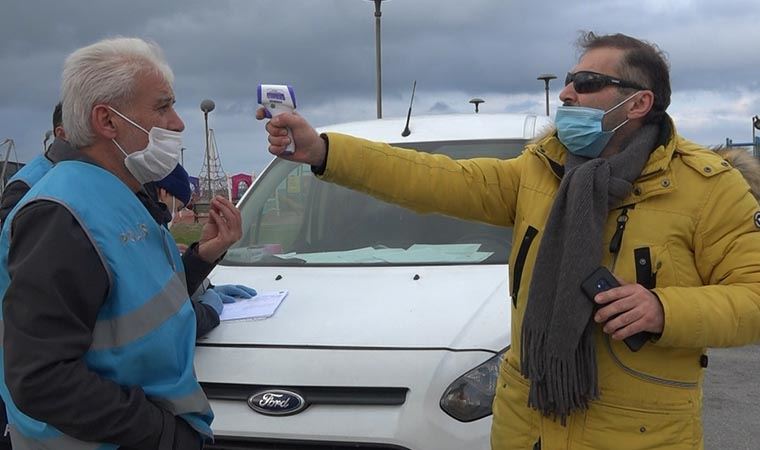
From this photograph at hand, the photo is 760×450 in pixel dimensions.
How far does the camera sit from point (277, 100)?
2.51 metres

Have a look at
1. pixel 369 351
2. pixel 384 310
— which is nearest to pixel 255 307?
pixel 384 310

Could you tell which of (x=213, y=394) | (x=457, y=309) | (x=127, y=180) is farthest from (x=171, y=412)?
(x=457, y=309)

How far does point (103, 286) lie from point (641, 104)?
1601mm

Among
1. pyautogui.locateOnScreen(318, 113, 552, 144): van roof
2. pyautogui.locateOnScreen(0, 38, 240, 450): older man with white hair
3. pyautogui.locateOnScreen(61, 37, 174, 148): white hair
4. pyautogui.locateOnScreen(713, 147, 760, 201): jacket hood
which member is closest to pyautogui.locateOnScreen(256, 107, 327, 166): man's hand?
pyautogui.locateOnScreen(0, 38, 240, 450): older man with white hair

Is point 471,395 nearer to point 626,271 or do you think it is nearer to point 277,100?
point 626,271

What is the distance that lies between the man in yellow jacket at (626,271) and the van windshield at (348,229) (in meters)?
1.52

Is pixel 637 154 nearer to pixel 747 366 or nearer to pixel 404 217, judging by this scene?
pixel 404 217

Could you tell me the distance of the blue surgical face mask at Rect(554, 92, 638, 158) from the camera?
2400 millimetres

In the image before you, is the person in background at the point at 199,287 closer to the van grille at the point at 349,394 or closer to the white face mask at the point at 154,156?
the white face mask at the point at 154,156

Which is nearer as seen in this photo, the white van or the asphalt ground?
the white van

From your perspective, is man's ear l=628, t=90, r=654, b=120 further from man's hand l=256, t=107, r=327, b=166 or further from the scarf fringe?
man's hand l=256, t=107, r=327, b=166

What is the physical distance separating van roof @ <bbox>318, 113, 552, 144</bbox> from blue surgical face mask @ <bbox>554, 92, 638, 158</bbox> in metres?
2.14

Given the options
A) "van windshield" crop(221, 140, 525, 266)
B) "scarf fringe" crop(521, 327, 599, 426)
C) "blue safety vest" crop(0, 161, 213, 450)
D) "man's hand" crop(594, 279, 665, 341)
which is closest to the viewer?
"blue safety vest" crop(0, 161, 213, 450)

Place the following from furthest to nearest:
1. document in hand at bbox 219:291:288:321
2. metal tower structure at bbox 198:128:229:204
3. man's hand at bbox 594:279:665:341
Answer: metal tower structure at bbox 198:128:229:204, document in hand at bbox 219:291:288:321, man's hand at bbox 594:279:665:341
